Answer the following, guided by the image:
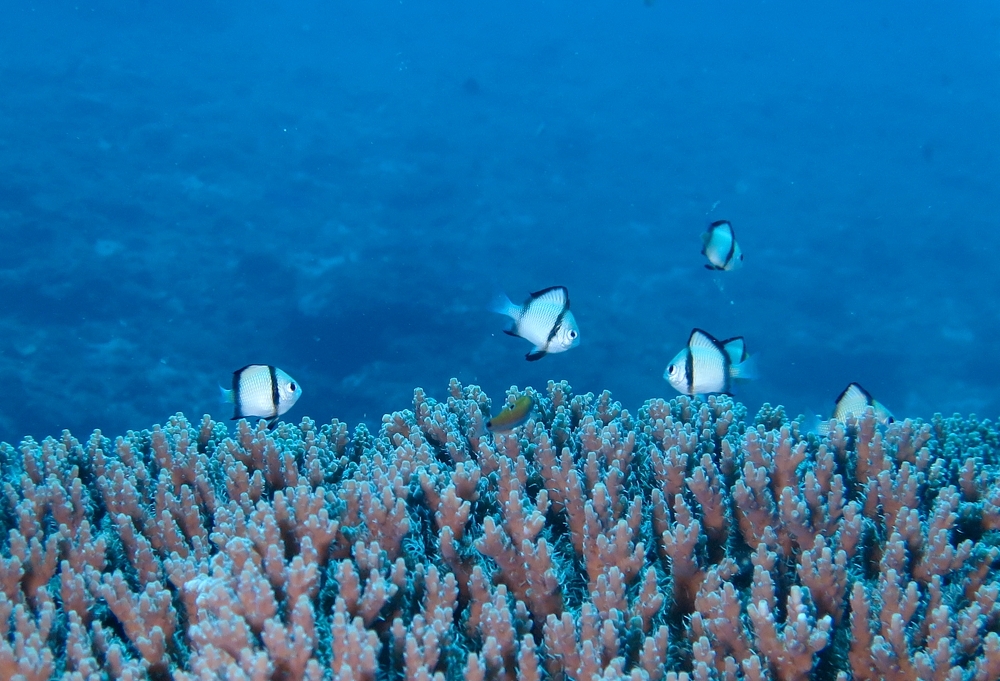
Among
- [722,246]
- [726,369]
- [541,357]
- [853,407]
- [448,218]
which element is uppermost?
[448,218]

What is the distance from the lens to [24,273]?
52.7 ft

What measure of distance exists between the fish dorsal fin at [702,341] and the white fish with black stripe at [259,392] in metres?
2.56

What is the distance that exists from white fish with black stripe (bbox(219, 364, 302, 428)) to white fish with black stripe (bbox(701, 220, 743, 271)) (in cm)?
402

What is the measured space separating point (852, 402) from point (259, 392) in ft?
13.1

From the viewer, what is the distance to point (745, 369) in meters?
4.25

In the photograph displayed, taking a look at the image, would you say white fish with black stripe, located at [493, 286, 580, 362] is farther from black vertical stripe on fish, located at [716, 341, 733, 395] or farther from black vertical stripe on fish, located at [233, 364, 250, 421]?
black vertical stripe on fish, located at [233, 364, 250, 421]

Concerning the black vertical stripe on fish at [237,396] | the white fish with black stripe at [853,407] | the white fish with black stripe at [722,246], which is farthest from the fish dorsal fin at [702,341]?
the black vertical stripe on fish at [237,396]

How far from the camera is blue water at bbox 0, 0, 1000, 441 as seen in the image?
49.2ft

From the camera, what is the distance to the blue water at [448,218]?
15.0m

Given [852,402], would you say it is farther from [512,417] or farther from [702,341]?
[512,417]

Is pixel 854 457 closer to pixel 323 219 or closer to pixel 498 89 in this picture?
pixel 323 219

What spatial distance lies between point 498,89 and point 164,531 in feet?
131

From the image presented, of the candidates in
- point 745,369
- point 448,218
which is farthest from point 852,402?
point 448,218

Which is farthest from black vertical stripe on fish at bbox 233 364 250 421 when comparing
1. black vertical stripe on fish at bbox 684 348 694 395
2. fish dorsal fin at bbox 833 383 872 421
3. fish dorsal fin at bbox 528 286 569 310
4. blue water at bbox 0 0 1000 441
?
blue water at bbox 0 0 1000 441
